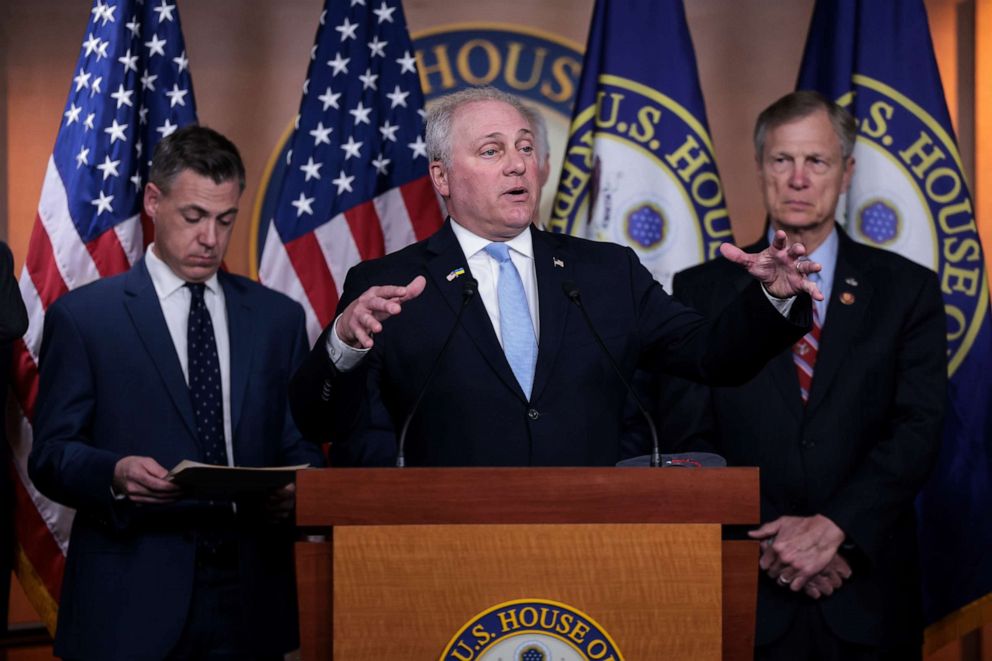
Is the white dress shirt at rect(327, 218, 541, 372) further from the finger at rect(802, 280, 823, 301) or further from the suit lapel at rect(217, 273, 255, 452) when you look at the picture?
the suit lapel at rect(217, 273, 255, 452)

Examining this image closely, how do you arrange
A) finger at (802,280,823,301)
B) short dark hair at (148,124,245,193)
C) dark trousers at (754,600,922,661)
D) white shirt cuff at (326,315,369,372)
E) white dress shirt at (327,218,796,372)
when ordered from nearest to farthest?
finger at (802,280,823,301)
white shirt cuff at (326,315,369,372)
white dress shirt at (327,218,796,372)
dark trousers at (754,600,922,661)
short dark hair at (148,124,245,193)

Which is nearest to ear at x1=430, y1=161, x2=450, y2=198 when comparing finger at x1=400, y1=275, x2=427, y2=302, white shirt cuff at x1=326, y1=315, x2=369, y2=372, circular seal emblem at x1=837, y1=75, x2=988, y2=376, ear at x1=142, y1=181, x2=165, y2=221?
white shirt cuff at x1=326, y1=315, x2=369, y2=372

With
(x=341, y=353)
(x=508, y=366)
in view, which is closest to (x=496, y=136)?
(x=508, y=366)

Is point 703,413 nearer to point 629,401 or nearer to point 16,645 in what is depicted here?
point 629,401

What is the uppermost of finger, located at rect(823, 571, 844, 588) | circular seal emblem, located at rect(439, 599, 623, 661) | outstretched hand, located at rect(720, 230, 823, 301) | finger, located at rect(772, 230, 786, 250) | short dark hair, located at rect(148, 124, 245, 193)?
short dark hair, located at rect(148, 124, 245, 193)

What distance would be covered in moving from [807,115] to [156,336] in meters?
1.79

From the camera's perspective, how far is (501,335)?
8.29 ft

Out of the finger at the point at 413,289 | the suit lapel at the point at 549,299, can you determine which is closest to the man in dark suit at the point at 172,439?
the suit lapel at the point at 549,299

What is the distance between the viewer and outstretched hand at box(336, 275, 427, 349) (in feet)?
6.58

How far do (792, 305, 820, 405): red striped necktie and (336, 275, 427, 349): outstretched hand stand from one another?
1447 millimetres

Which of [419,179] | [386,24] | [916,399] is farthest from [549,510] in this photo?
[386,24]

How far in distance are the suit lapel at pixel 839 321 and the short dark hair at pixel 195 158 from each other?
5.26 ft

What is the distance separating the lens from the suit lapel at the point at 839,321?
312 cm

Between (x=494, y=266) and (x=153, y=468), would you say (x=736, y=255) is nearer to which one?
(x=494, y=266)
